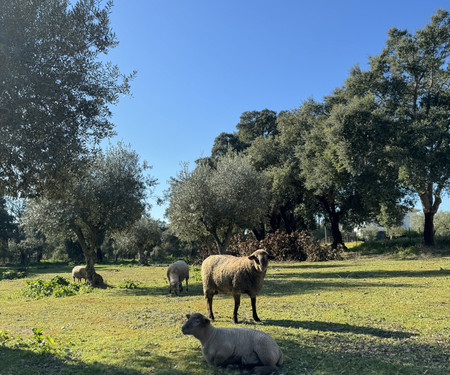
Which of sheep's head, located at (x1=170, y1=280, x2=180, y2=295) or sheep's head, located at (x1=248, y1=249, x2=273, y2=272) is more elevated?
sheep's head, located at (x1=248, y1=249, x2=273, y2=272)

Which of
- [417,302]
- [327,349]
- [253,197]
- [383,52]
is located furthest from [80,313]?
[383,52]

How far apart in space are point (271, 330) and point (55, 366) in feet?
17.2

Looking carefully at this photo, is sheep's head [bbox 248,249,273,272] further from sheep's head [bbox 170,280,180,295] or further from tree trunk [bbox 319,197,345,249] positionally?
tree trunk [bbox 319,197,345,249]

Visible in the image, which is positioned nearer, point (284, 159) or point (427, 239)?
point (427, 239)

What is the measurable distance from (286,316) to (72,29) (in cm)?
1111

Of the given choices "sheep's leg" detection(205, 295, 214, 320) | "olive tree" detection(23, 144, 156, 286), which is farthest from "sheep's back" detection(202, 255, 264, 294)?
"olive tree" detection(23, 144, 156, 286)

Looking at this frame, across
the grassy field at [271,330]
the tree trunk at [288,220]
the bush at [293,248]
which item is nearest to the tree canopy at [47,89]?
the grassy field at [271,330]

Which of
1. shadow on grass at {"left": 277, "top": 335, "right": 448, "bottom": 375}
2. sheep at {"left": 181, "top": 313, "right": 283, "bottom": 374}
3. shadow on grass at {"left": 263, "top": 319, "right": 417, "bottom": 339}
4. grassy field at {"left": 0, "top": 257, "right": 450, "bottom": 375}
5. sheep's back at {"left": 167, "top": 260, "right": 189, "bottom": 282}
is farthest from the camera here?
sheep's back at {"left": 167, "top": 260, "right": 189, "bottom": 282}

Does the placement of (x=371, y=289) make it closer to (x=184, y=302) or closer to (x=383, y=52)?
(x=184, y=302)

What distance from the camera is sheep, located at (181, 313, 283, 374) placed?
656cm

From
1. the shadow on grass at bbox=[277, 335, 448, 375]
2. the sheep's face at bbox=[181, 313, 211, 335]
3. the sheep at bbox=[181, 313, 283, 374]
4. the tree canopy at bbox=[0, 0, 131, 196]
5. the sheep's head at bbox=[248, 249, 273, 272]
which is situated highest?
the tree canopy at bbox=[0, 0, 131, 196]

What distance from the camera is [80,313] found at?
1343cm

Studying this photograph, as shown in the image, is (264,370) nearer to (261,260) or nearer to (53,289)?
(261,260)

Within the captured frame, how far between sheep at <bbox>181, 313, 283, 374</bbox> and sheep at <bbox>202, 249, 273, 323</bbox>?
2.96m
